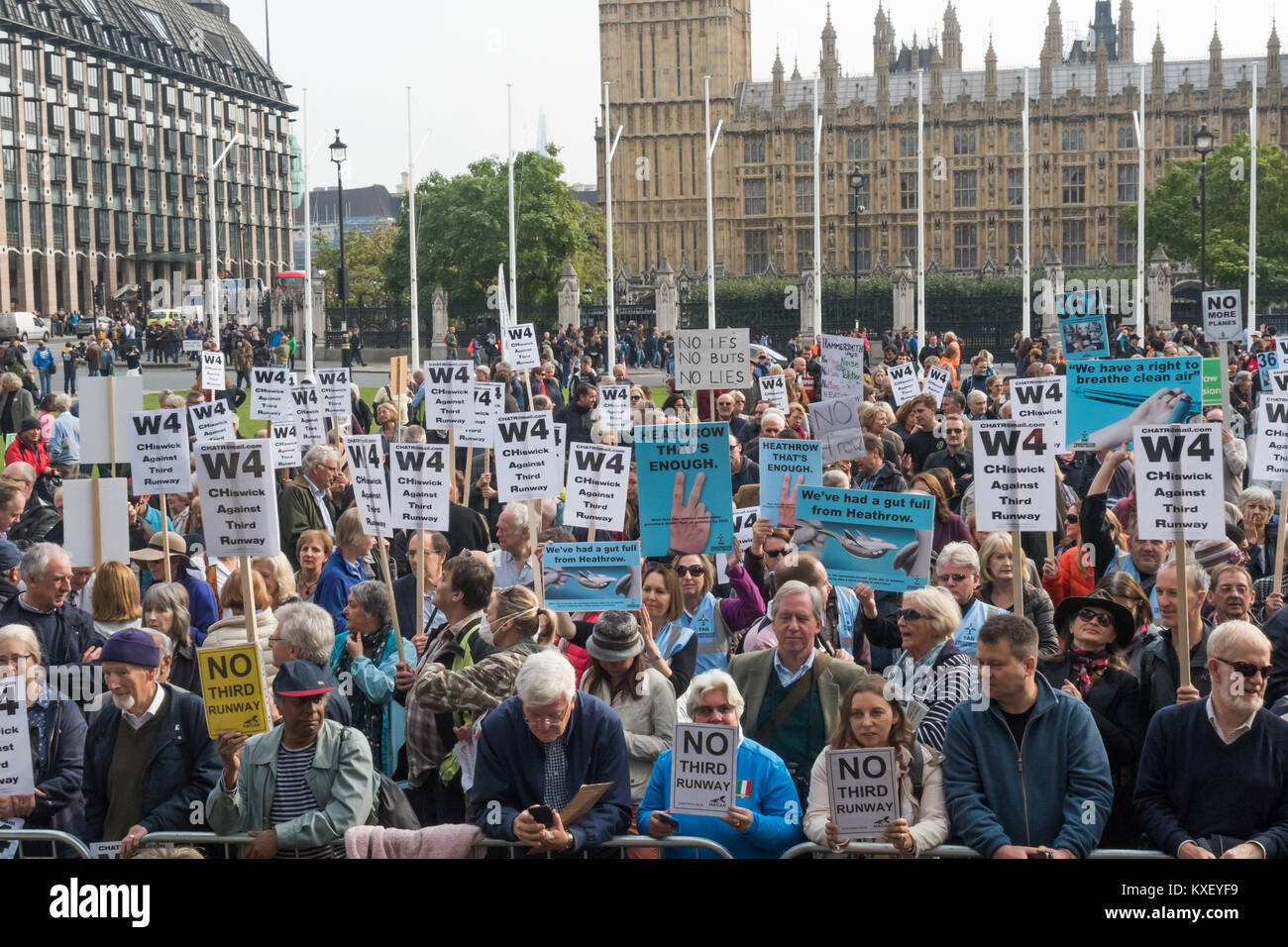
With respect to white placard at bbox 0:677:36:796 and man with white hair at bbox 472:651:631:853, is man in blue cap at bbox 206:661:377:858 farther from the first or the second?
white placard at bbox 0:677:36:796

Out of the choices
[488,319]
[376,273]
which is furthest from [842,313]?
[376,273]

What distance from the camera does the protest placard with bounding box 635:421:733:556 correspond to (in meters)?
7.55

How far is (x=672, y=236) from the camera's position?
249 feet

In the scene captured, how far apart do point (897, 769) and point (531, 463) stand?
12.6 ft

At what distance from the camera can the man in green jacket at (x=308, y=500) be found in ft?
32.1

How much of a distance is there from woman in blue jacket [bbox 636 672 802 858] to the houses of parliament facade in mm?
65614

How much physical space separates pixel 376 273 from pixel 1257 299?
4526 centimetres

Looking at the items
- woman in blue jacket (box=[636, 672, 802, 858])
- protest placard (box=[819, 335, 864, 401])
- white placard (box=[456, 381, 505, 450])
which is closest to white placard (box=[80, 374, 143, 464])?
white placard (box=[456, 381, 505, 450])

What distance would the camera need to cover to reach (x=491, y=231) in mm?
54062

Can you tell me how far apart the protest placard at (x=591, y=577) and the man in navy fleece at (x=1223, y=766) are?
7.64 ft

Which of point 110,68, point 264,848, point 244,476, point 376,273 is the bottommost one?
point 264,848
